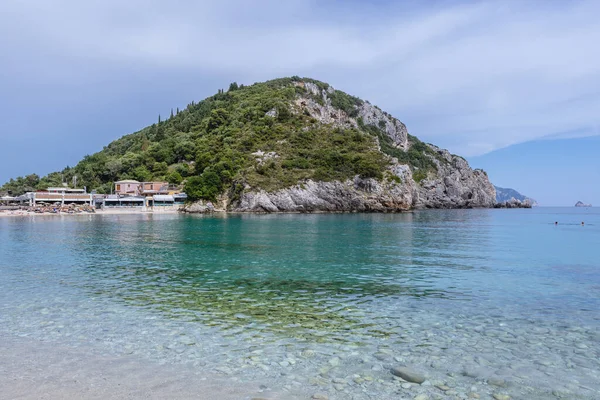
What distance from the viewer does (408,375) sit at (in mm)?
7418

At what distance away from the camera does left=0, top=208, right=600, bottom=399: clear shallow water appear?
762 centimetres

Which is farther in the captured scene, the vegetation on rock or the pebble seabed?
the vegetation on rock

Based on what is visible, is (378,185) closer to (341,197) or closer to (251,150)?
(341,197)

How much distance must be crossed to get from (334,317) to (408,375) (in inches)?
162

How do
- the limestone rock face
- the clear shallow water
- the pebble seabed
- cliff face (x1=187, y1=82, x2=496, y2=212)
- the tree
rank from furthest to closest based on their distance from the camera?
the limestone rock face < the tree < cliff face (x1=187, y1=82, x2=496, y2=212) < the clear shallow water < the pebble seabed

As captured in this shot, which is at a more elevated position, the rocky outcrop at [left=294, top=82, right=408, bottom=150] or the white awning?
the rocky outcrop at [left=294, top=82, right=408, bottom=150]

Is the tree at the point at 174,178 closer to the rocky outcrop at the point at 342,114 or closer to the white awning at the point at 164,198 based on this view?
the white awning at the point at 164,198

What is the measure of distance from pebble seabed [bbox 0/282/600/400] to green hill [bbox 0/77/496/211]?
282 feet

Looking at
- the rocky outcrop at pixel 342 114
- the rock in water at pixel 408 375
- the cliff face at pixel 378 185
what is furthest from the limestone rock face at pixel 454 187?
the rock in water at pixel 408 375

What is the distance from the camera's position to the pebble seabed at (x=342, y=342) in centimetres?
709

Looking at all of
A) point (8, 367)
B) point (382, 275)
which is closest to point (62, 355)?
point (8, 367)

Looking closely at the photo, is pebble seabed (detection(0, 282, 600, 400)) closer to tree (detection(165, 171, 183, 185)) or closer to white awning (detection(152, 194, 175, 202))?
white awning (detection(152, 194, 175, 202))

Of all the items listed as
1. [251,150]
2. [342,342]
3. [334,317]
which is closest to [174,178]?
[251,150]

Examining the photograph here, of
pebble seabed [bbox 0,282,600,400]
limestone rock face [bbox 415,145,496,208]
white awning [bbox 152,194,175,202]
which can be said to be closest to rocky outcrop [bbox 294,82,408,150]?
limestone rock face [bbox 415,145,496,208]
